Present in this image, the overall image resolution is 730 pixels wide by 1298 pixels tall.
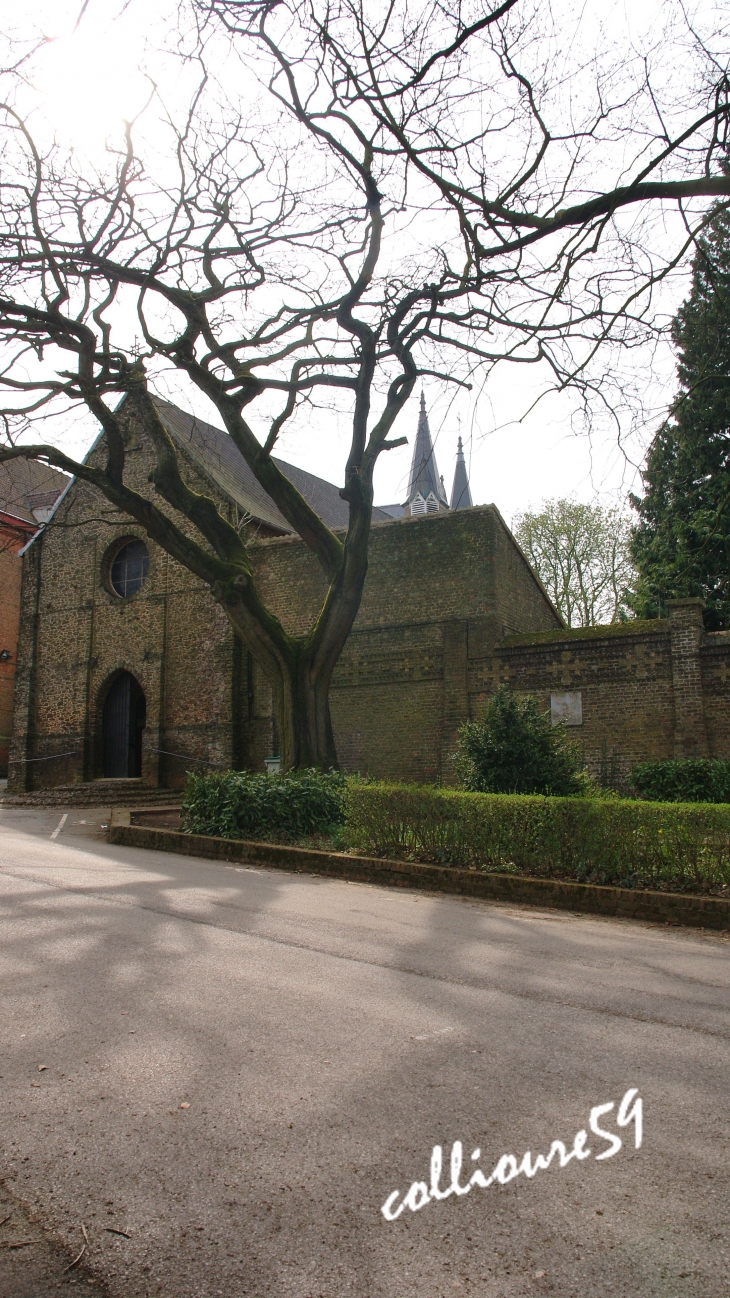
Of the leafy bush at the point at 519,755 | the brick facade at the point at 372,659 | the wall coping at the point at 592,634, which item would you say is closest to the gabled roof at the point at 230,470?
the brick facade at the point at 372,659

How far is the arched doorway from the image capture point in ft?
84.5

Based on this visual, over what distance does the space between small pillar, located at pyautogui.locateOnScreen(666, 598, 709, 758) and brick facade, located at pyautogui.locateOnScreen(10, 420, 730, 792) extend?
0.03 meters

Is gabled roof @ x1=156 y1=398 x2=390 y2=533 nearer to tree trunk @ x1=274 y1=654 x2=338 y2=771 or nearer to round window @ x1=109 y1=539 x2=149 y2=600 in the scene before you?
round window @ x1=109 y1=539 x2=149 y2=600

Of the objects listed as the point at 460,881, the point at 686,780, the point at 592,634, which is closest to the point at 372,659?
the point at 592,634

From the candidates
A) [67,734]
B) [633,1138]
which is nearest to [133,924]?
[633,1138]

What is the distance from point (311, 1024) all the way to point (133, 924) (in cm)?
271

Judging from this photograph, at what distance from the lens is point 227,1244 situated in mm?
2504

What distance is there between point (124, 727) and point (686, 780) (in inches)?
636

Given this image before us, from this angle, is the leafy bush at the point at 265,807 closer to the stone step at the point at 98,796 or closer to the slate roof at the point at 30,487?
the stone step at the point at 98,796

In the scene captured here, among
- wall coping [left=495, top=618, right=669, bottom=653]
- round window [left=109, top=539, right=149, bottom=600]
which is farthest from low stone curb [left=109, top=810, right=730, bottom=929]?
round window [left=109, top=539, right=149, bottom=600]

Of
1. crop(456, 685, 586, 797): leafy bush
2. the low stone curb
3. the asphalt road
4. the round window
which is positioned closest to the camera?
the asphalt road

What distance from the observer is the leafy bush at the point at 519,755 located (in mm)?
12805

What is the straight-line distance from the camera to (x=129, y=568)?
26438 millimetres

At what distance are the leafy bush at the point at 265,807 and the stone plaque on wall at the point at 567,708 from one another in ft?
18.7
